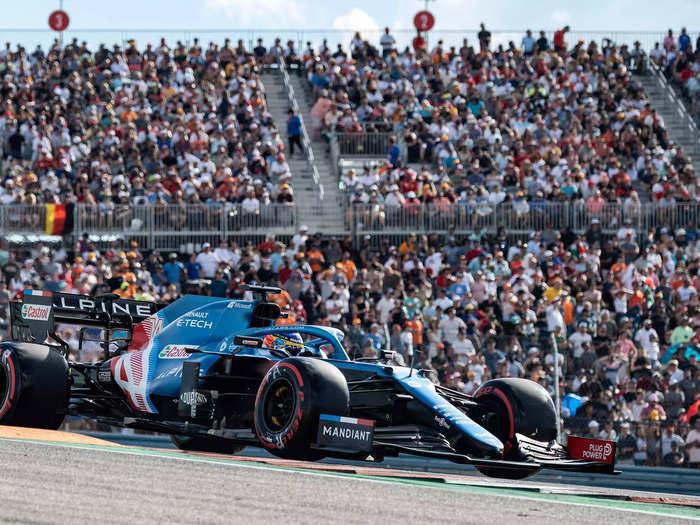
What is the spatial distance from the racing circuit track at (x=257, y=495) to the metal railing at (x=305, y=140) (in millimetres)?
18230

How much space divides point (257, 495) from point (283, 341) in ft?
15.3

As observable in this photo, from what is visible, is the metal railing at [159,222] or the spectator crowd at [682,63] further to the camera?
the spectator crowd at [682,63]

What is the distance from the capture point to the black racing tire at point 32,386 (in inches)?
519

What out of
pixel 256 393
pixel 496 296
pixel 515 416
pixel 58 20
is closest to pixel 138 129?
pixel 58 20

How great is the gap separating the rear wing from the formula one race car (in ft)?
0.04

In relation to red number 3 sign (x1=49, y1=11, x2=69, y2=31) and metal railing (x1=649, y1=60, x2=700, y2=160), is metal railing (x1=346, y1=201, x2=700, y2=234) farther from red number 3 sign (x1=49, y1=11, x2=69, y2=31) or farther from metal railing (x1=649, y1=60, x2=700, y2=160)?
red number 3 sign (x1=49, y1=11, x2=69, y2=31)

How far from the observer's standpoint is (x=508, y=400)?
1257 cm

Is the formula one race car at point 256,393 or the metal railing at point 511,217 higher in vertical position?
the metal railing at point 511,217

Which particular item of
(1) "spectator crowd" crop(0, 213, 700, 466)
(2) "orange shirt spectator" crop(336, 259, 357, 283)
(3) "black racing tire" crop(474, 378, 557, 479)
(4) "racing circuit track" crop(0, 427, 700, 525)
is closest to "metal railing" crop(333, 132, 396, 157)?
(1) "spectator crowd" crop(0, 213, 700, 466)

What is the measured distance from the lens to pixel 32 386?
1323 cm

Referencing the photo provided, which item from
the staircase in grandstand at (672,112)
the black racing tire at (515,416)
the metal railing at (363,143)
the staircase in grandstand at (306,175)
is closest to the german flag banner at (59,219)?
the staircase in grandstand at (306,175)

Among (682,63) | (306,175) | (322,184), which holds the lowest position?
(322,184)

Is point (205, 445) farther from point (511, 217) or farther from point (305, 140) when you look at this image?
point (305, 140)

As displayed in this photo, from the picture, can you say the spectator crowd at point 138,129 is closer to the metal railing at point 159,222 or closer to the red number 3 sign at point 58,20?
the metal railing at point 159,222
